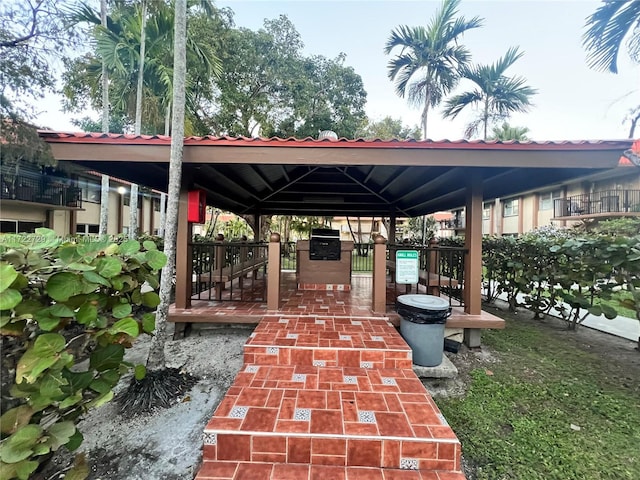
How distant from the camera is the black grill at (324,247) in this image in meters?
6.06

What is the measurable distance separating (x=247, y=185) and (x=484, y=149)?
442cm

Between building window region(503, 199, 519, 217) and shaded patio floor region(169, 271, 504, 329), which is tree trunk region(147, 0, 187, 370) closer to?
shaded patio floor region(169, 271, 504, 329)

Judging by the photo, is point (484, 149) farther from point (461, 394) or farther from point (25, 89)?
point (25, 89)

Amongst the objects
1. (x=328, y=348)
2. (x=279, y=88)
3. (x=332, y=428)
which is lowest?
(x=332, y=428)

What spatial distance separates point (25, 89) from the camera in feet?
22.2

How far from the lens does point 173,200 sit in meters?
3.31

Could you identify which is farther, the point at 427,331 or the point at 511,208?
the point at 511,208

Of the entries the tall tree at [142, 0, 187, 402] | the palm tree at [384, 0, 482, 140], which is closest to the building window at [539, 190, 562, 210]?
the palm tree at [384, 0, 482, 140]

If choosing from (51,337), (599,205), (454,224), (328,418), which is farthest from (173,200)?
(454,224)

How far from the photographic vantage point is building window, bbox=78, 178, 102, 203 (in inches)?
617

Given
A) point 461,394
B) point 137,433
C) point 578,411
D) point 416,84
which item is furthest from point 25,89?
point 416,84

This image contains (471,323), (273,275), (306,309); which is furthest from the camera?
(306,309)

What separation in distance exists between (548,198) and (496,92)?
33.7 feet

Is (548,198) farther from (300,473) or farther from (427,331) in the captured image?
(300,473)
